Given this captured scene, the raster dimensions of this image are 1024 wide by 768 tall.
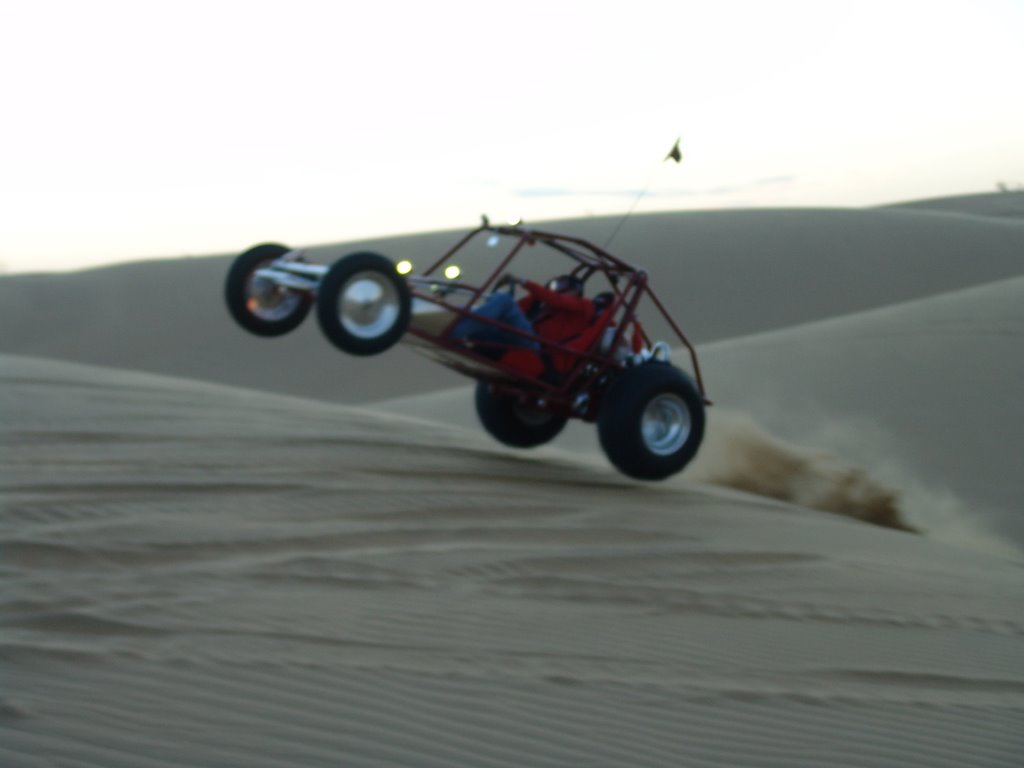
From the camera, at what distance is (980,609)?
5.57 meters

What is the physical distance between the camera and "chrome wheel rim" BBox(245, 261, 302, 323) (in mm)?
7223

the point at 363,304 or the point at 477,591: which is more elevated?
the point at 363,304

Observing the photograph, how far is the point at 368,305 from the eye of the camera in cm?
643

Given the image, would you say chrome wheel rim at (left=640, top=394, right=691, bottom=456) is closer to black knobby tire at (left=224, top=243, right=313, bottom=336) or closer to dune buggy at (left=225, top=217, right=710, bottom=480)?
dune buggy at (left=225, top=217, right=710, bottom=480)

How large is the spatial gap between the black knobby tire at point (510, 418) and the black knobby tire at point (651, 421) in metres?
1.27

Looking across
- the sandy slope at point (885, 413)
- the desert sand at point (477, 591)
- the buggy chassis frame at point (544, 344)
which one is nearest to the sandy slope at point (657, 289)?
the sandy slope at point (885, 413)

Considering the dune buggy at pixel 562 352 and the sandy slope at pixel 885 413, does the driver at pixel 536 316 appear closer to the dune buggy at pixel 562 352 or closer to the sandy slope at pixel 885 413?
the dune buggy at pixel 562 352

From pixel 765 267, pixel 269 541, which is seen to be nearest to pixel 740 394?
pixel 269 541

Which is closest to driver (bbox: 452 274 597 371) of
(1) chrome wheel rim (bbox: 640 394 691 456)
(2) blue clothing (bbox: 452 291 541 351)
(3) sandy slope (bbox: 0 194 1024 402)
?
(2) blue clothing (bbox: 452 291 541 351)

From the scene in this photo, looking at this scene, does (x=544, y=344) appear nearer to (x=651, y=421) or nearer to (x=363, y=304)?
(x=651, y=421)

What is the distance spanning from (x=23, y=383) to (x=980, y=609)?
23.2ft

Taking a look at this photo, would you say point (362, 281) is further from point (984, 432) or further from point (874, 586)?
point (984, 432)

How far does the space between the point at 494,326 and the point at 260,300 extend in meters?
1.35

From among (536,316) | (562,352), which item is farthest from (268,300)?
(562,352)
